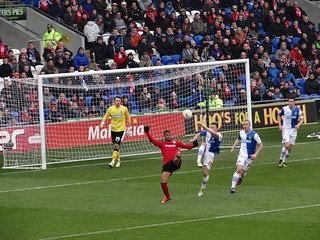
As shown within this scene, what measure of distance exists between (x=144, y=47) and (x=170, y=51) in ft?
5.42

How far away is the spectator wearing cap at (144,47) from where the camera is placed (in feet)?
145

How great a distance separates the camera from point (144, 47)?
4422 cm

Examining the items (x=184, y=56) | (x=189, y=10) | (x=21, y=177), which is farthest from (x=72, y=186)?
(x=189, y=10)

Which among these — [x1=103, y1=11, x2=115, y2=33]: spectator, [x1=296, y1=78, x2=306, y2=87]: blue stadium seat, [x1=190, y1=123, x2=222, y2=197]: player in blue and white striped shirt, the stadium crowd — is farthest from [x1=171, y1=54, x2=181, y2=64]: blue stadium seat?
[x1=190, y1=123, x2=222, y2=197]: player in blue and white striped shirt

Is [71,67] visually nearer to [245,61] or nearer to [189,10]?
[245,61]

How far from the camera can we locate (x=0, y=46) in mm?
41031

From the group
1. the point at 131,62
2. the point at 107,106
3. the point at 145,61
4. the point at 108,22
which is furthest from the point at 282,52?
the point at 107,106

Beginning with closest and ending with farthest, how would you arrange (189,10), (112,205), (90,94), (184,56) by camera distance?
(112,205) → (90,94) → (184,56) → (189,10)

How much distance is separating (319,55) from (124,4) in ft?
31.5

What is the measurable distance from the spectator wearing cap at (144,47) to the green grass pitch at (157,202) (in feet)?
29.5

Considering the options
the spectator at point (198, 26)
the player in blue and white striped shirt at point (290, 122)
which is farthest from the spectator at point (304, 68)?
the player in blue and white striped shirt at point (290, 122)

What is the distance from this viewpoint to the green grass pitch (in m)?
23.4

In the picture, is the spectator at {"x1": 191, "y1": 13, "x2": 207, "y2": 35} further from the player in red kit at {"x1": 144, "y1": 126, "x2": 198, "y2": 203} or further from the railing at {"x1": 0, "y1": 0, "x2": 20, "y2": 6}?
the player in red kit at {"x1": 144, "y1": 126, "x2": 198, "y2": 203}

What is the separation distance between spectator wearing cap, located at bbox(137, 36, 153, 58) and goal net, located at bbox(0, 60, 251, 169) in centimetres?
566
